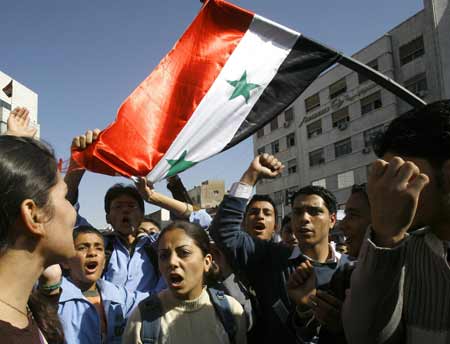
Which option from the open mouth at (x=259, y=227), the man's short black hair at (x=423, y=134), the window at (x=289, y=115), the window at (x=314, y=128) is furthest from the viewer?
the window at (x=289, y=115)

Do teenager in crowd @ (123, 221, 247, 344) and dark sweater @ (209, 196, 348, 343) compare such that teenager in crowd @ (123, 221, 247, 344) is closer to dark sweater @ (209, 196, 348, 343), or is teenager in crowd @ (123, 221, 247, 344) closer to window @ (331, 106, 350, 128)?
dark sweater @ (209, 196, 348, 343)

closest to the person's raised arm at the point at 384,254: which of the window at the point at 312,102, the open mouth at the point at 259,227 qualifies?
the open mouth at the point at 259,227

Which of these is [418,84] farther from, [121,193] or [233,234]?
[233,234]

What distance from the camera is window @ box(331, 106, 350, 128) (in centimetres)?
2959

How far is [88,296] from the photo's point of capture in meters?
2.83

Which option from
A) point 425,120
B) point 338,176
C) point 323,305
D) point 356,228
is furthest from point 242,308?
point 338,176

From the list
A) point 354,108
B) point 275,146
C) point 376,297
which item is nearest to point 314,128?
point 354,108

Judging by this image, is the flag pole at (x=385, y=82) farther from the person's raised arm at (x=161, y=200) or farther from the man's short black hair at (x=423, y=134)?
the man's short black hair at (x=423, y=134)

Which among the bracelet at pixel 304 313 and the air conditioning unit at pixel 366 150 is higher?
the air conditioning unit at pixel 366 150

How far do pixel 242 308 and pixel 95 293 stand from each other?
1030 mm

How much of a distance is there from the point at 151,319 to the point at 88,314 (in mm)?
553

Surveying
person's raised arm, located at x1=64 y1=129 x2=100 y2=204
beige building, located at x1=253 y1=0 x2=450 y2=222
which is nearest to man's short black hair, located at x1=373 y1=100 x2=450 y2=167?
person's raised arm, located at x1=64 y1=129 x2=100 y2=204

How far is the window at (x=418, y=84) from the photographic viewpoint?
932 inches

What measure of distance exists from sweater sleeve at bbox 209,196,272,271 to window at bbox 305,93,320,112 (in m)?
30.8
